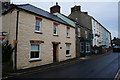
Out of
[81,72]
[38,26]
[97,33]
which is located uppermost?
[97,33]

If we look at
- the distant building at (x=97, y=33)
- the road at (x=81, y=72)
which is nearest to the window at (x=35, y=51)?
the road at (x=81, y=72)

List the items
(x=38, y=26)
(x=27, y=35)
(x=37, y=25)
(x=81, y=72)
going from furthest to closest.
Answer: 1. (x=38, y=26)
2. (x=37, y=25)
3. (x=27, y=35)
4. (x=81, y=72)

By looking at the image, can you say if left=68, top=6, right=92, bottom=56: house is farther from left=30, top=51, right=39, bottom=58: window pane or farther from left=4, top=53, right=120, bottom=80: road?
left=30, top=51, right=39, bottom=58: window pane

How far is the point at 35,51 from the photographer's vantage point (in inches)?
453

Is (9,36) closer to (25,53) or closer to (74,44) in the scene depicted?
(25,53)

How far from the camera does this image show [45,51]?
499 inches

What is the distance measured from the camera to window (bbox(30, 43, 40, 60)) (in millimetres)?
11177

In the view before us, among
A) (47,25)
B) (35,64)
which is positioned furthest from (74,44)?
(35,64)

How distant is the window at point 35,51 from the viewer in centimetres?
1118

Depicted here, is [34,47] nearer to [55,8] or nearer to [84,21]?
[55,8]

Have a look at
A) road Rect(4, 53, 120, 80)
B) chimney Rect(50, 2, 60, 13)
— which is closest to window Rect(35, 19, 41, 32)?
road Rect(4, 53, 120, 80)

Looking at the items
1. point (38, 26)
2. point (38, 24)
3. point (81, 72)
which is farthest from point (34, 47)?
point (81, 72)

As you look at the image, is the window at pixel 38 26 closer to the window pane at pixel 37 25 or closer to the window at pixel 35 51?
the window pane at pixel 37 25

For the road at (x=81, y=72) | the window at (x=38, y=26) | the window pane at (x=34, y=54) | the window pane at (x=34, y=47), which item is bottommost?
the road at (x=81, y=72)
